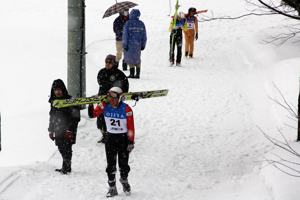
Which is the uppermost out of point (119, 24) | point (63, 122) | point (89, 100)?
point (119, 24)

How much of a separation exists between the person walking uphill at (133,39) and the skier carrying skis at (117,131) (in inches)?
247

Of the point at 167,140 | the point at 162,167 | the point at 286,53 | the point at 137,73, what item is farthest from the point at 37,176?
the point at 286,53

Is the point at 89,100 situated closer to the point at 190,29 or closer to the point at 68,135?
the point at 68,135

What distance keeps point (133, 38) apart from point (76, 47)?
302cm

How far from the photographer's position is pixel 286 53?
16312mm

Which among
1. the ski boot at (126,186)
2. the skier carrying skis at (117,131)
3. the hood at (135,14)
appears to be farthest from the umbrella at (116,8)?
the ski boot at (126,186)

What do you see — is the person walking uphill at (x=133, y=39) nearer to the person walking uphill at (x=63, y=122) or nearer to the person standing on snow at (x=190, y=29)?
the person standing on snow at (x=190, y=29)

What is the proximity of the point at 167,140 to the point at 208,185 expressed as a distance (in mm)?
2073

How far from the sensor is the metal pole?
10906 millimetres

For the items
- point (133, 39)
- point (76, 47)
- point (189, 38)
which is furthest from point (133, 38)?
point (189, 38)

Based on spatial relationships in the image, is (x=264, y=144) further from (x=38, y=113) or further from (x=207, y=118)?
(x=38, y=113)

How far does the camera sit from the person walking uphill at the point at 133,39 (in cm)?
1360

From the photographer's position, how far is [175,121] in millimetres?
11398

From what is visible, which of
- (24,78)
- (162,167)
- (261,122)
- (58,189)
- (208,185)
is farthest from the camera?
(24,78)
